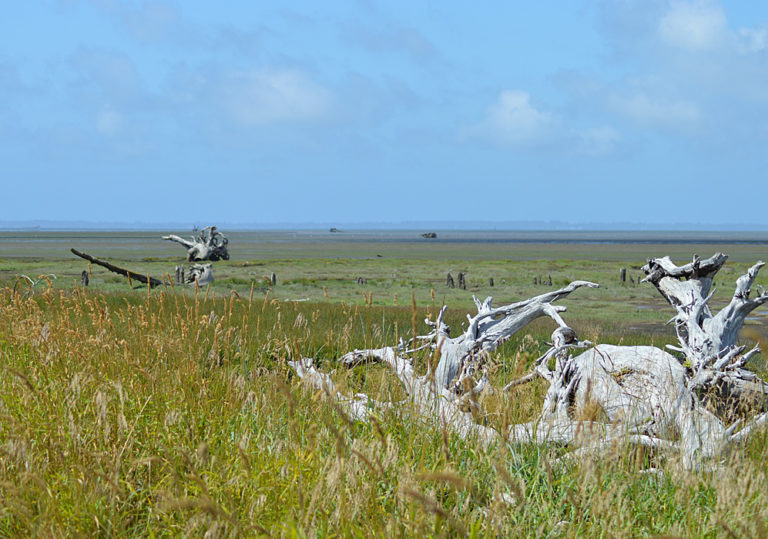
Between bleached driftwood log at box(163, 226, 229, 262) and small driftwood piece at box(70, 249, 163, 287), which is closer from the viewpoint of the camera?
small driftwood piece at box(70, 249, 163, 287)

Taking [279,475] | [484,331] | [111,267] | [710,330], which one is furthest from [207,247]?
[279,475]

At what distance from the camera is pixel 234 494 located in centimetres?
307

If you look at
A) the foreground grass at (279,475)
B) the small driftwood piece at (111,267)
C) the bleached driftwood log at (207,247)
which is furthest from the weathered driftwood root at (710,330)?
the bleached driftwood log at (207,247)

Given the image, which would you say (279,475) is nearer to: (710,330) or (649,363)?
(649,363)

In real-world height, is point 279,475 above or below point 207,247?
above

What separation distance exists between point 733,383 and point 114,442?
18.4ft

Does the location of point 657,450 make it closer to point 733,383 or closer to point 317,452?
point 733,383

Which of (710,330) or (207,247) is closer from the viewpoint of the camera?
(710,330)

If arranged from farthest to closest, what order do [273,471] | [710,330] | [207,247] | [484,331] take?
[207,247] < [484,331] < [710,330] < [273,471]

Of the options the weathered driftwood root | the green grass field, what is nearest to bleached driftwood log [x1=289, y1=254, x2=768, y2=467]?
the weathered driftwood root

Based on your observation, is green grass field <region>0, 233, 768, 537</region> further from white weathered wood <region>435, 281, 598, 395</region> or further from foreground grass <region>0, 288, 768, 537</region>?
white weathered wood <region>435, 281, 598, 395</region>

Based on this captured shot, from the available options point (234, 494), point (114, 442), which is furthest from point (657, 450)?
point (114, 442)

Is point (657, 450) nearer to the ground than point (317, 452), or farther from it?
nearer to the ground

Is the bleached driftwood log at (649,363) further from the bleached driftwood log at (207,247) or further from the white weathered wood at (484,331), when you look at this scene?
the bleached driftwood log at (207,247)
